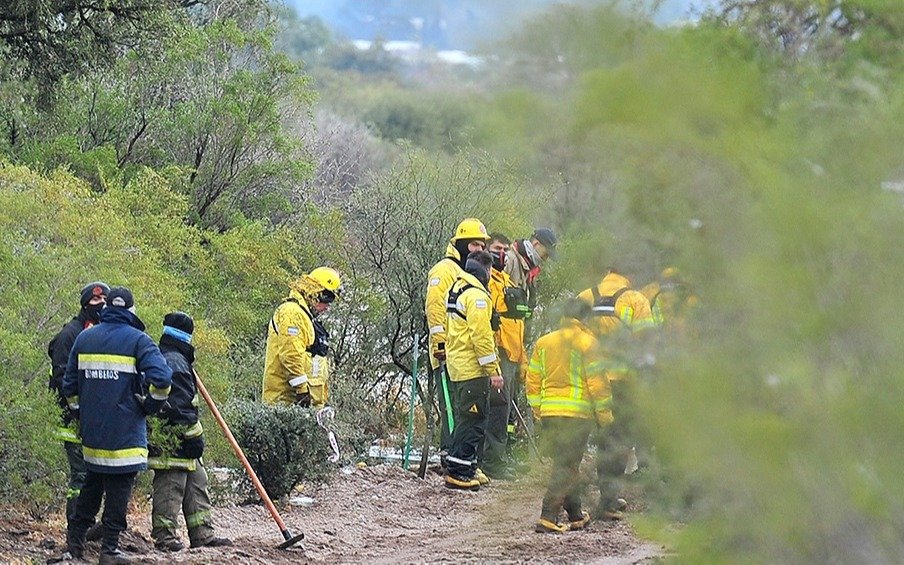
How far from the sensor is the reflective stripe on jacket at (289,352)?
12.5 meters

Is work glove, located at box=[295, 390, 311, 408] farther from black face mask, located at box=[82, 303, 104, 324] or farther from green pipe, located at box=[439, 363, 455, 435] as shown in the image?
black face mask, located at box=[82, 303, 104, 324]

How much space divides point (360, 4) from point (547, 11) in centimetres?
167

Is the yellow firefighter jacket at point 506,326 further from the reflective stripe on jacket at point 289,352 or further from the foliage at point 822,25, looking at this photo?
the foliage at point 822,25

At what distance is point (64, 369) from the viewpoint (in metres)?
9.15

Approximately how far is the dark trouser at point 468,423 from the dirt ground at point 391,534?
29 centimetres

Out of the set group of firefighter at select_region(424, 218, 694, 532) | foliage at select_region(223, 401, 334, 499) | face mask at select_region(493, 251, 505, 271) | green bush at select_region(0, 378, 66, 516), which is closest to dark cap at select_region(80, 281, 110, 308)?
green bush at select_region(0, 378, 66, 516)

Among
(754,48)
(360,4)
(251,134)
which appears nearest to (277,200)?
(251,134)

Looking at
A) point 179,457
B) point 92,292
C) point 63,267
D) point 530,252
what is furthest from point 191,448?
point 530,252

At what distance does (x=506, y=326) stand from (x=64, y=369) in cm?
537

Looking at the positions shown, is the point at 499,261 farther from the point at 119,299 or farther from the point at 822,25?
the point at 822,25

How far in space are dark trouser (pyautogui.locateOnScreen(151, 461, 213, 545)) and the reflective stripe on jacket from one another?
106 inches

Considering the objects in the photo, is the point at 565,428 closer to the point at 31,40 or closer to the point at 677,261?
the point at 677,261

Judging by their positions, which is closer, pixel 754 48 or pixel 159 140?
pixel 754 48

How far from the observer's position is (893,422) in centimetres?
302
